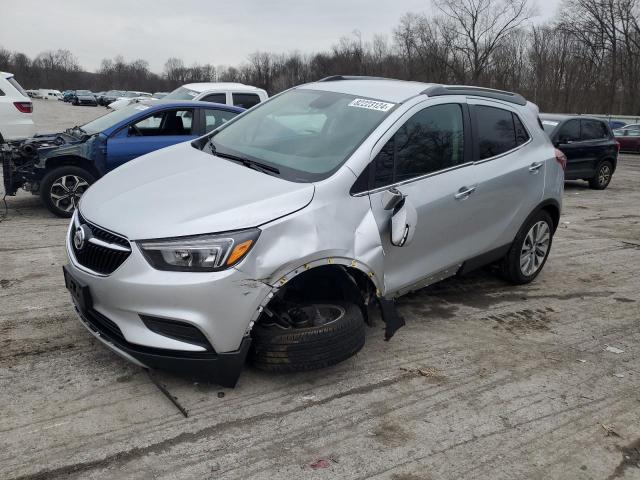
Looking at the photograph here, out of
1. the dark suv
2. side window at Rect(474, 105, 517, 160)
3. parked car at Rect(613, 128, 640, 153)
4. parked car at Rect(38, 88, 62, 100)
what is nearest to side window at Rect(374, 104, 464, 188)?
side window at Rect(474, 105, 517, 160)

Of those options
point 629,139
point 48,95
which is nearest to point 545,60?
point 629,139

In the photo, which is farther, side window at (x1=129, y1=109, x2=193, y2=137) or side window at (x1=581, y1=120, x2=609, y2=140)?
side window at (x1=581, y1=120, x2=609, y2=140)

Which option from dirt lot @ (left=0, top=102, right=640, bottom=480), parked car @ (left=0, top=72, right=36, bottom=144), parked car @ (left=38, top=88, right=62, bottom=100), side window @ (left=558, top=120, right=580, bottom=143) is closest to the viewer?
dirt lot @ (left=0, top=102, right=640, bottom=480)

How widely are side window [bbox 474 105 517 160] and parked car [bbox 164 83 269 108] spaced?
7.66 meters

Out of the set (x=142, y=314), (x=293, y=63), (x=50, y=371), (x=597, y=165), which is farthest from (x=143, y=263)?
(x=293, y=63)

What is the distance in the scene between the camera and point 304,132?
4078 millimetres

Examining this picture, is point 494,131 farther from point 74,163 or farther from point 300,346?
point 74,163

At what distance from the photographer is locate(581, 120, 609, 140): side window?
43.6 feet

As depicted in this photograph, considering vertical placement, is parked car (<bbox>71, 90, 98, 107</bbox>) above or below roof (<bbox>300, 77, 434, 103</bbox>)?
above

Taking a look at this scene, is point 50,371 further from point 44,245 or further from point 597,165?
point 597,165

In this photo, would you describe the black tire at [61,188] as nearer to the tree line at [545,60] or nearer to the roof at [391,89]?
the roof at [391,89]

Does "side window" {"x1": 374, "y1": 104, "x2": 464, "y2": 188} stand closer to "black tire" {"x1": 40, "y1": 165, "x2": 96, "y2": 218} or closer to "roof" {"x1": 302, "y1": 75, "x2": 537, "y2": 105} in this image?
"roof" {"x1": 302, "y1": 75, "x2": 537, "y2": 105}

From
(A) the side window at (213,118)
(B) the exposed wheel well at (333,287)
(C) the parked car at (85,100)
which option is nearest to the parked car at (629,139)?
(A) the side window at (213,118)

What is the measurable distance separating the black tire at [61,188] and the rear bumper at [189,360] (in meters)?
4.78
